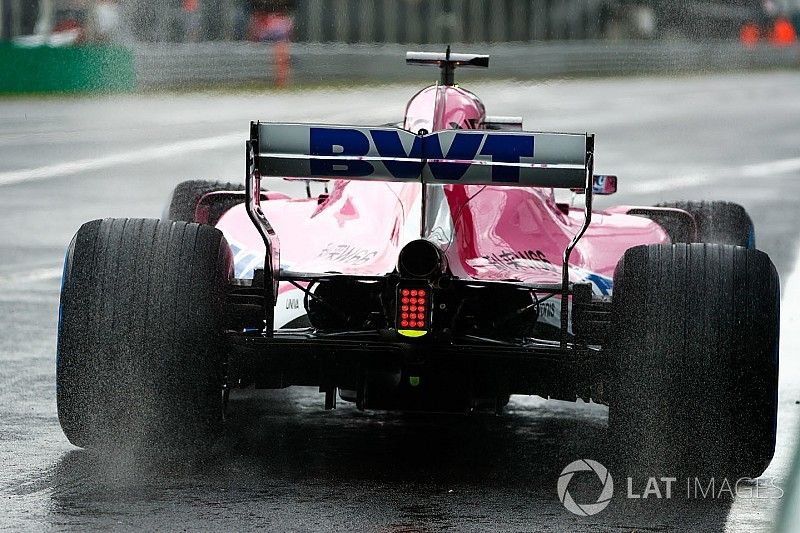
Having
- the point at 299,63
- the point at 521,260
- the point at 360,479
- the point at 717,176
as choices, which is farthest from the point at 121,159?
the point at 360,479

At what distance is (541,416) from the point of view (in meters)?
8.69

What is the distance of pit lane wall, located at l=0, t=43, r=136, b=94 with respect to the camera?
30.3m

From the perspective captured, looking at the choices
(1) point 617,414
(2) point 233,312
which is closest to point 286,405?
(2) point 233,312

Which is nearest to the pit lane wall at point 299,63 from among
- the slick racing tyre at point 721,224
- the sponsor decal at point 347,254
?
the slick racing tyre at point 721,224

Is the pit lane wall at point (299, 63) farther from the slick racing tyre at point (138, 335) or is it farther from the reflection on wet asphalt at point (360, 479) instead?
the slick racing tyre at point (138, 335)

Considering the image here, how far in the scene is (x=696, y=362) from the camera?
6.61 metres

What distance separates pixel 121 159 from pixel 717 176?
22.3ft

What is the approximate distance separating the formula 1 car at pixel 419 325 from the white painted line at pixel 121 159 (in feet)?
41.4

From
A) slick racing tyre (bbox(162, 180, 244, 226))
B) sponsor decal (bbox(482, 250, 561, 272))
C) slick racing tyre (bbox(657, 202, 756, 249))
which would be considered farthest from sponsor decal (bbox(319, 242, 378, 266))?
slick racing tyre (bbox(657, 202, 756, 249))

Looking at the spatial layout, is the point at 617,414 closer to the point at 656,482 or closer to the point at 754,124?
the point at 656,482

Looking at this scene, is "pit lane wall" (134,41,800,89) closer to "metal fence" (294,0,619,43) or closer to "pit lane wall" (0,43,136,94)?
"metal fence" (294,0,619,43)

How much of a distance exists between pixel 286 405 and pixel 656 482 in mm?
2468

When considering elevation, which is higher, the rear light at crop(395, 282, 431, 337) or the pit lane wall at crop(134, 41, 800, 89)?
the pit lane wall at crop(134, 41, 800, 89)

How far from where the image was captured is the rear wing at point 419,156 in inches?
274
